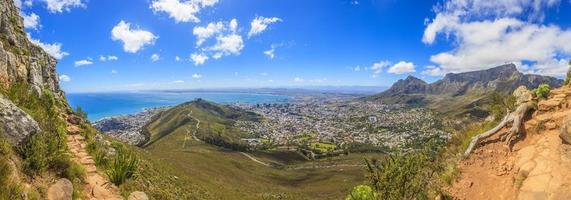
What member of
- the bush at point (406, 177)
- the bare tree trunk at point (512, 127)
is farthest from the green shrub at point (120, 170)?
the bare tree trunk at point (512, 127)

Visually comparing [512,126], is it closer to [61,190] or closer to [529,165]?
[529,165]

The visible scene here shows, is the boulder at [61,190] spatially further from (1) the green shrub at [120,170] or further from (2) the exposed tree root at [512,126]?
(2) the exposed tree root at [512,126]

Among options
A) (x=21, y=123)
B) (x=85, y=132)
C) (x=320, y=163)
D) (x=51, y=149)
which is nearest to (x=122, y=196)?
(x=51, y=149)

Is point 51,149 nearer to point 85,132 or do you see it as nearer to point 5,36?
point 85,132

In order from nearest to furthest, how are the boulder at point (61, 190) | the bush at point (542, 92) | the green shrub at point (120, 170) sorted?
the boulder at point (61, 190), the green shrub at point (120, 170), the bush at point (542, 92)

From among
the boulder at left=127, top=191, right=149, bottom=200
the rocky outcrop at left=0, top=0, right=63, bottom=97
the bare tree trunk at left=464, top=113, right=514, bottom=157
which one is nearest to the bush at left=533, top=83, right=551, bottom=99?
the bare tree trunk at left=464, top=113, right=514, bottom=157

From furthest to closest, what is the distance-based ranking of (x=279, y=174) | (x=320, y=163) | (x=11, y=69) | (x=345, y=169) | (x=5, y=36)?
(x=320, y=163)
(x=345, y=169)
(x=279, y=174)
(x=5, y=36)
(x=11, y=69)
